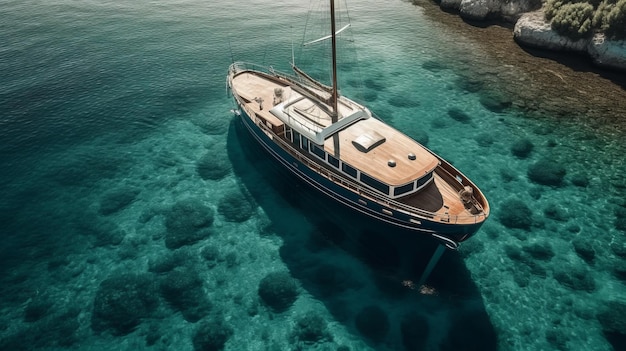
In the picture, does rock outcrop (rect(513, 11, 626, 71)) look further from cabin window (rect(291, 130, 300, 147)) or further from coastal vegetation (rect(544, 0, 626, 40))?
cabin window (rect(291, 130, 300, 147))

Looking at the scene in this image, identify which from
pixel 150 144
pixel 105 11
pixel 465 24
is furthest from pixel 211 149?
pixel 105 11

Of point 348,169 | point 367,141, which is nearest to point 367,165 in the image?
point 348,169

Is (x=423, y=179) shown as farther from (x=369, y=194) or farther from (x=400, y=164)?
(x=369, y=194)

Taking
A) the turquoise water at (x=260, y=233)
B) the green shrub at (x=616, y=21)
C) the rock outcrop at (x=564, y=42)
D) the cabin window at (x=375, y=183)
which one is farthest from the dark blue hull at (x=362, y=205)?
the green shrub at (x=616, y=21)

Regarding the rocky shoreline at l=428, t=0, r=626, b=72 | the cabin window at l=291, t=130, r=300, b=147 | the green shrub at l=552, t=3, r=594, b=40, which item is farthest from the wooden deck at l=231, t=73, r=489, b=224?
the green shrub at l=552, t=3, r=594, b=40

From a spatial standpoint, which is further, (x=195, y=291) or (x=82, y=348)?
(x=195, y=291)

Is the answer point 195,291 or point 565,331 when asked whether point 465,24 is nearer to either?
point 565,331

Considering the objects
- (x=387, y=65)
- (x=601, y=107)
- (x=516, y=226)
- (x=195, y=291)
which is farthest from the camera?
(x=387, y=65)
